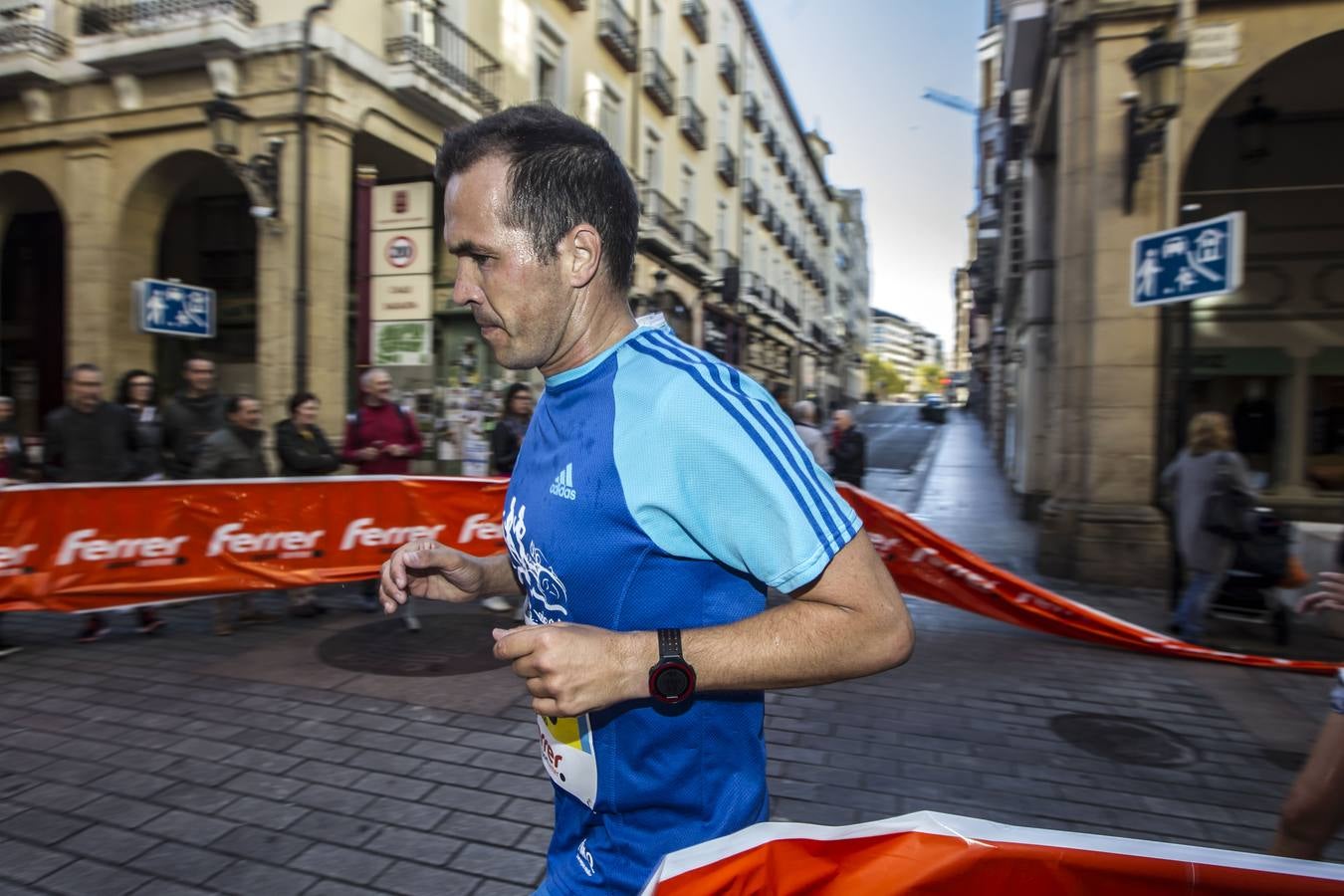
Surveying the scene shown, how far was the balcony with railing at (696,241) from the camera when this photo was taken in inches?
1014

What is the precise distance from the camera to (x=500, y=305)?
135 cm

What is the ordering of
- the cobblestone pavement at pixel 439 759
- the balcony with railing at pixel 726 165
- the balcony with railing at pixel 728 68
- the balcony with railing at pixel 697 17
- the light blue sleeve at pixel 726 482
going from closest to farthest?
the light blue sleeve at pixel 726 482 → the cobblestone pavement at pixel 439 759 → the balcony with railing at pixel 697 17 → the balcony with railing at pixel 726 165 → the balcony with railing at pixel 728 68

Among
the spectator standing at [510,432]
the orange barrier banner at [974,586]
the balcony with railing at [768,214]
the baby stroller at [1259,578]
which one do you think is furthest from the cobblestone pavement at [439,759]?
the balcony with railing at [768,214]

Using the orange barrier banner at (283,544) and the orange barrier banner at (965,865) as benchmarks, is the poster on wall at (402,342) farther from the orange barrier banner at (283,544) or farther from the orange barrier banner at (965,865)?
the orange barrier banner at (965,865)

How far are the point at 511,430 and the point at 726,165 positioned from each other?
24685 mm

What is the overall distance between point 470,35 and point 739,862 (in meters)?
16.5

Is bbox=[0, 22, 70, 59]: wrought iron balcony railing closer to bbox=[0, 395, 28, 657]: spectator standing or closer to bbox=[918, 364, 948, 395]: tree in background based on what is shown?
bbox=[0, 395, 28, 657]: spectator standing

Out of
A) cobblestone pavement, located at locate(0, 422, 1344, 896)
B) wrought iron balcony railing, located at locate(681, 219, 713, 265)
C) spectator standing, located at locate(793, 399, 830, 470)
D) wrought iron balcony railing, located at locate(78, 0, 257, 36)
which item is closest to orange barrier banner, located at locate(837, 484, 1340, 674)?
cobblestone pavement, located at locate(0, 422, 1344, 896)

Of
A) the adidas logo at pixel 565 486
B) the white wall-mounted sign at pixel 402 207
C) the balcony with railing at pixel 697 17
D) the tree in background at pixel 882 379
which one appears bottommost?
the adidas logo at pixel 565 486

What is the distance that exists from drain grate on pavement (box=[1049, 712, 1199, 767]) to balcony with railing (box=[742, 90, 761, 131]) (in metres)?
32.3

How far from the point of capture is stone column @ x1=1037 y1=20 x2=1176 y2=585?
8578mm

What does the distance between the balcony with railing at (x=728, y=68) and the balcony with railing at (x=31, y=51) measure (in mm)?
21709

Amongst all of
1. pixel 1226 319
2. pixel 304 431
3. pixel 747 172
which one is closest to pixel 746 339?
pixel 747 172

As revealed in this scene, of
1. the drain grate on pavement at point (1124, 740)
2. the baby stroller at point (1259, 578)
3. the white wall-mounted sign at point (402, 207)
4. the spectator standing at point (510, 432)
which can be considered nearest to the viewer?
the drain grate on pavement at point (1124, 740)
